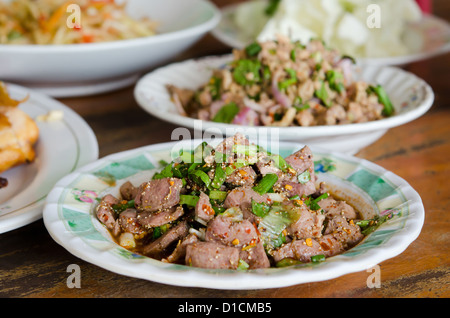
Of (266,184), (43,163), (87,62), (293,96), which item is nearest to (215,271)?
(266,184)

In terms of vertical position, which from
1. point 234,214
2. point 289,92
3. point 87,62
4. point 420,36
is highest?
point 234,214

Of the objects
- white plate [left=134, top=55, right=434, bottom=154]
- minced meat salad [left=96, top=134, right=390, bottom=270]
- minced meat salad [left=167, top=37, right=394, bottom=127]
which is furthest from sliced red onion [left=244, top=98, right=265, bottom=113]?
minced meat salad [left=96, top=134, right=390, bottom=270]

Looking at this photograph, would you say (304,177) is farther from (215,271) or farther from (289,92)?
(289,92)

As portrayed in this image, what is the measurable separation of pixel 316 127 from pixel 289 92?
379 millimetres

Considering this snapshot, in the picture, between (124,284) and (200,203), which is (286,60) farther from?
(124,284)

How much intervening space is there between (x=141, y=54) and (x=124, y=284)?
1801mm

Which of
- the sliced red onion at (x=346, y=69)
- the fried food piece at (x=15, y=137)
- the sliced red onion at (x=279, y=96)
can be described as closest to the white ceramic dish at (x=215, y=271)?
the sliced red onion at (x=279, y=96)

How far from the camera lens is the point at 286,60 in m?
2.45

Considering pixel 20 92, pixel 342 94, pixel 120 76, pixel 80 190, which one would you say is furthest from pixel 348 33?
pixel 80 190

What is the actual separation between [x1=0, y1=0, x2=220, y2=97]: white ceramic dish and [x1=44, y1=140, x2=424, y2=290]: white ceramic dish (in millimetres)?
1099

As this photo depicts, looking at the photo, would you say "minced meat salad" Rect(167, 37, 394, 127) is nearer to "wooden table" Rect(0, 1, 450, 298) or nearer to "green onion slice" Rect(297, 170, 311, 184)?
"wooden table" Rect(0, 1, 450, 298)

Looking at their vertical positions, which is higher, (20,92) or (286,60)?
(286,60)

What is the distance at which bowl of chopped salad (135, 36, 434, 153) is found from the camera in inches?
89.5

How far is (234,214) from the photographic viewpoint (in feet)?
4.76
